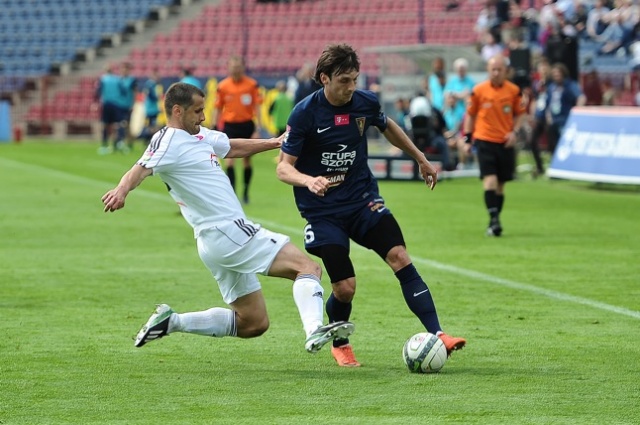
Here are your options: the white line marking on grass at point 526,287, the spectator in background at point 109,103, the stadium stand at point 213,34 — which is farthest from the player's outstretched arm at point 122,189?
the stadium stand at point 213,34

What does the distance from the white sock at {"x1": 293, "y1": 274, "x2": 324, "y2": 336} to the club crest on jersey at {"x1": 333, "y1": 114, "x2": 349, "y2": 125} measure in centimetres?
96

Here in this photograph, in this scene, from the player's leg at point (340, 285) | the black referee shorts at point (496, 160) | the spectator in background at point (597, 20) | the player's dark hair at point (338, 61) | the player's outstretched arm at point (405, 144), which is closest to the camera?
the player's dark hair at point (338, 61)

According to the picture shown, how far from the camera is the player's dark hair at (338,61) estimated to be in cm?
743

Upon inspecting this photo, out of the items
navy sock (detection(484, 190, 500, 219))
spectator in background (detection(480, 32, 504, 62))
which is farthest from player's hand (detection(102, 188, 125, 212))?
spectator in background (detection(480, 32, 504, 62))

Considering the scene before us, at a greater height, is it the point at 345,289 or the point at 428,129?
the point at 345,289

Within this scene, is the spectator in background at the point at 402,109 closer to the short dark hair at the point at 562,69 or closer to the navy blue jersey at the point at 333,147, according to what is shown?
the short dark hair at the point at 562,69

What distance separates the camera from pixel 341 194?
781 centimetres

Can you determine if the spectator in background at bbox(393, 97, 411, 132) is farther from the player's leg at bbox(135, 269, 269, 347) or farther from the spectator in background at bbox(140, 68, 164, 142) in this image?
the player's leg at bbox(135, 269, 269, 347)

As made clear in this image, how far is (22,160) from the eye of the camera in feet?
102

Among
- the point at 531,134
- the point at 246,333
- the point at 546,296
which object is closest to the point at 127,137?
the point at 531,134

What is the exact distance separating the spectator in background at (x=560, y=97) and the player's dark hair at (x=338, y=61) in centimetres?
1770

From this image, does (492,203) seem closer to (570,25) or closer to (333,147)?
(333,147)

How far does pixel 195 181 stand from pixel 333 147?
35.4 inches

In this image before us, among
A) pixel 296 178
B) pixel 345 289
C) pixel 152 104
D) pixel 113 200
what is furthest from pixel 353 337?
pixel 152 104
